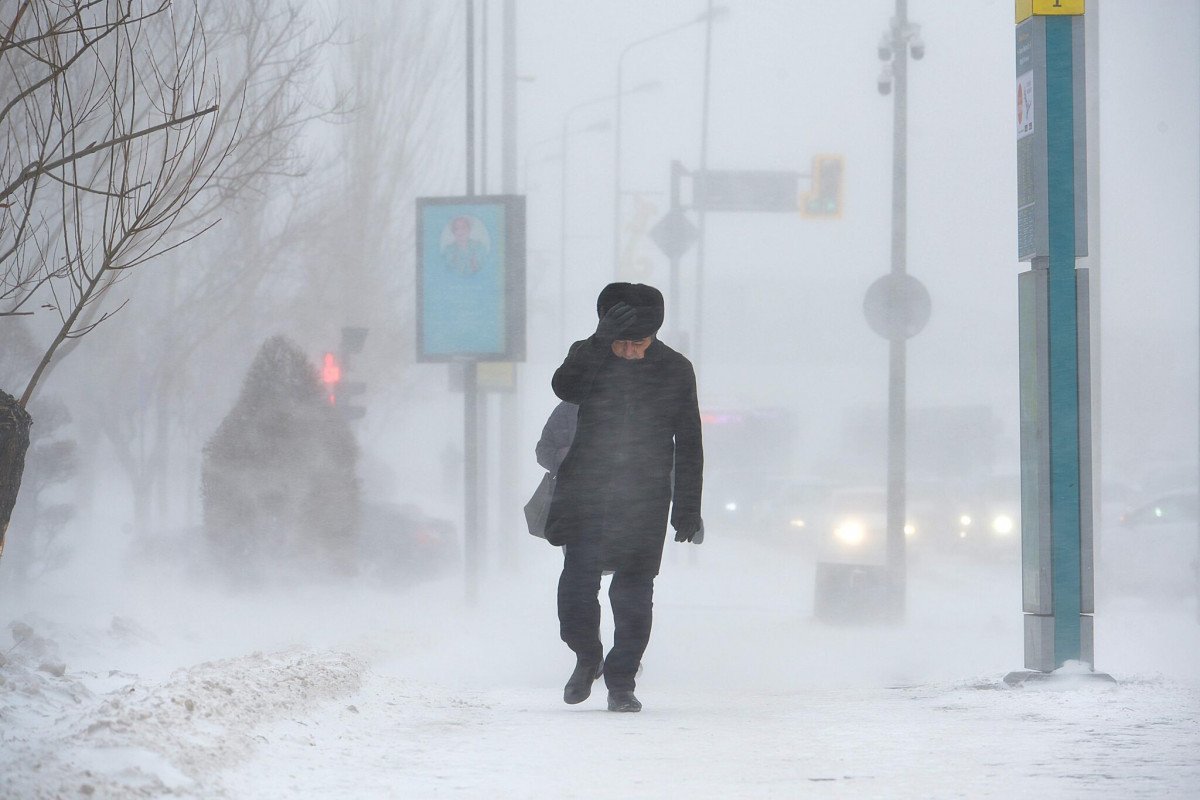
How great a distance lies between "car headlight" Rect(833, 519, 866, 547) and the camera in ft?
59.7

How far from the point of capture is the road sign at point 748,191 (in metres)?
16.6

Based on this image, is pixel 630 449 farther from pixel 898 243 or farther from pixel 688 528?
pixel 898 243

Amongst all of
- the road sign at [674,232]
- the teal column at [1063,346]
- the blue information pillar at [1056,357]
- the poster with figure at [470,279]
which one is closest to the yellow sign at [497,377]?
the poster with figure at [470,279]

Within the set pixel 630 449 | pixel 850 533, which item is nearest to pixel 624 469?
pixel 630 449

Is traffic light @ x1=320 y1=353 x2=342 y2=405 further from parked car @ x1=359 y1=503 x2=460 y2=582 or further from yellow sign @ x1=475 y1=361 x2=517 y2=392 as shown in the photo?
parked car @ x1=359 y1=503 x2=460 y2=582

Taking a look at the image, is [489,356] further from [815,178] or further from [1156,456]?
[1156,456]

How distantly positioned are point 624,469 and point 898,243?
9.83 m

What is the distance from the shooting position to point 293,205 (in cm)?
2095

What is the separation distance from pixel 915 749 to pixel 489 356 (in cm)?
1032

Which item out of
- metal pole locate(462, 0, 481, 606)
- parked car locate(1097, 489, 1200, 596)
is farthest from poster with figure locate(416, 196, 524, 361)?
parked car locate(1097, 489, 1200, 596)

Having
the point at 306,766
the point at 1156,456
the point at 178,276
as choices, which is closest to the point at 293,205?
the point at 178,276

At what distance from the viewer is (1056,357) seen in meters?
7.42

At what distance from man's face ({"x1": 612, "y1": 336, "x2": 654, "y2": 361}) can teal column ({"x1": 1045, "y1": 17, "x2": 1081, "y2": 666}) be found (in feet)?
7.07

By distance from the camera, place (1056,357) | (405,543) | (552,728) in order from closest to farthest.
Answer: (552,728) < (1056,357) < (405,543)
